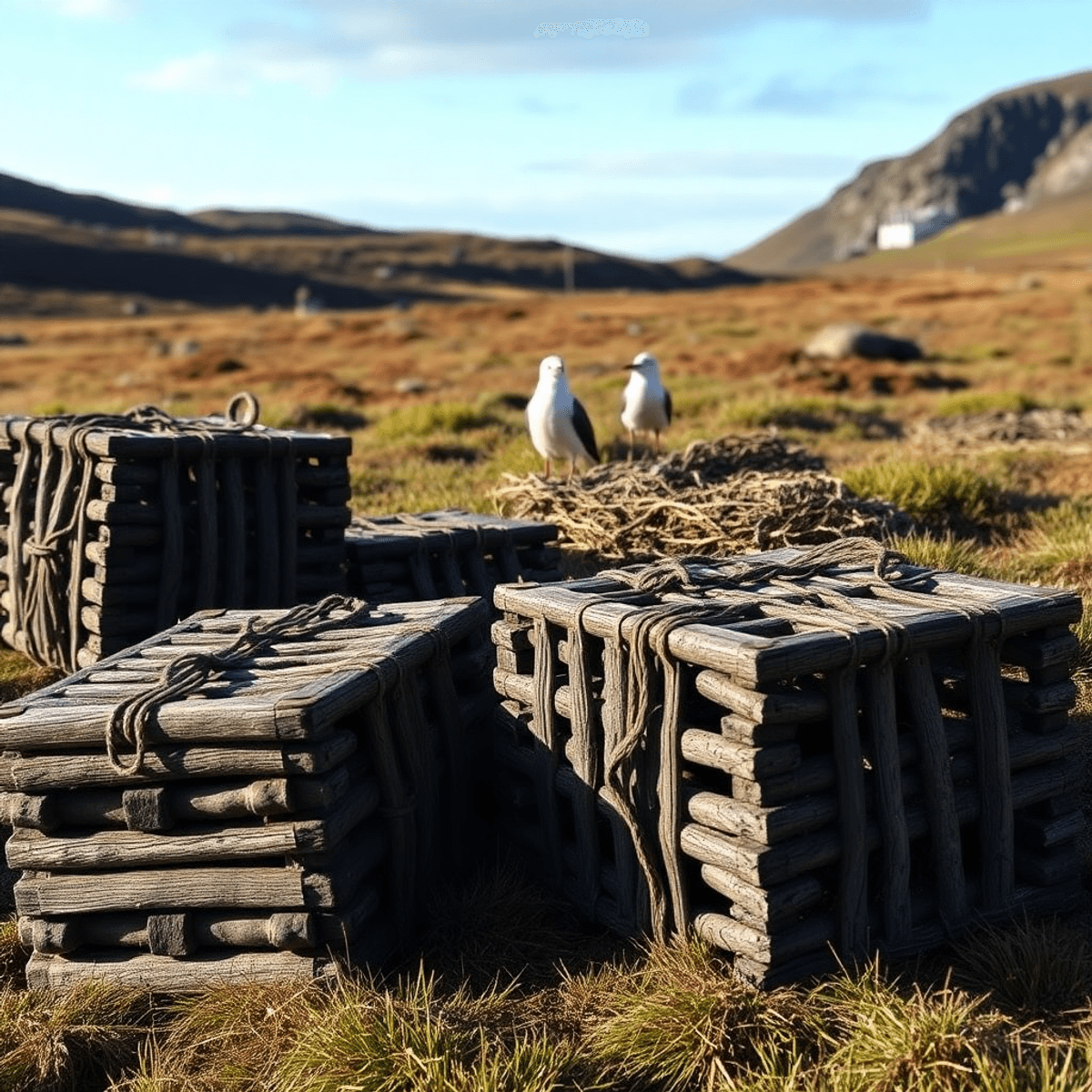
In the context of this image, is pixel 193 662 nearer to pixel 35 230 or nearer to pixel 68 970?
pixel 68 970

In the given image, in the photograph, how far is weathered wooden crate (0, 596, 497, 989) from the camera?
3.78m

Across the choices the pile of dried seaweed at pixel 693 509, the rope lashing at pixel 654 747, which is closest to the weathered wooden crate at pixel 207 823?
the rope lashing at pixel 654 747

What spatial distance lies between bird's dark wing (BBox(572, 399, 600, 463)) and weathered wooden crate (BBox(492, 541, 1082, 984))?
A: 602 cm

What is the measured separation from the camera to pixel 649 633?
12.9ft

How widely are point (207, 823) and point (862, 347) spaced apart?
23.4 metres

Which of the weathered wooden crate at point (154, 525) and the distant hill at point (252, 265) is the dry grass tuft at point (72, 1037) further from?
the distant hill at point (252, 265)

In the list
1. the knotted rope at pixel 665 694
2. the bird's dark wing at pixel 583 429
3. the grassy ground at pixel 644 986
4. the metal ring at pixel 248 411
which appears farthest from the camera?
the bird's dark wing at pixel 583 429

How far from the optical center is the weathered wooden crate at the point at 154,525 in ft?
20.6

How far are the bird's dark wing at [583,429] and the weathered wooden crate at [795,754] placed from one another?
237 inches

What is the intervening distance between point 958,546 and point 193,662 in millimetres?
5081

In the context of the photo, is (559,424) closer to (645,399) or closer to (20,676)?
(645,399)

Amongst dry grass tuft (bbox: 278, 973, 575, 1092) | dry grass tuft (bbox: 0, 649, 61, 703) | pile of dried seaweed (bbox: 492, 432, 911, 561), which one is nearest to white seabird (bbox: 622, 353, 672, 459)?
pile of dried seaweed (bbox: 492, 432, 911, 561)

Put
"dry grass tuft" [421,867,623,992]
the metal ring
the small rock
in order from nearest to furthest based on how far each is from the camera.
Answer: "dry grass tuft" [421,867,623,992] < the metal ring < the small rock

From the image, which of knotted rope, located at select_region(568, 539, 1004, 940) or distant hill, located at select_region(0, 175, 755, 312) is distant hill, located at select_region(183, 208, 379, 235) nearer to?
distant hill, located at select_region(0, 175, 755, 312)
